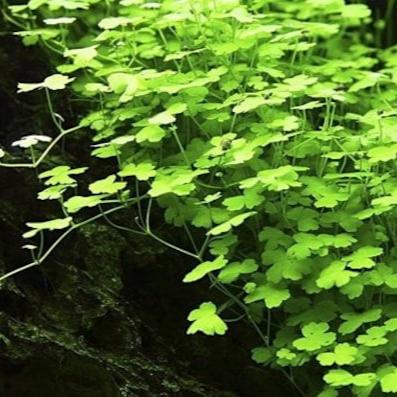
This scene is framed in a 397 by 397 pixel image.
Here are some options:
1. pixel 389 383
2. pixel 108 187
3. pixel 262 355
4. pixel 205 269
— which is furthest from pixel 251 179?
pixel 389 383

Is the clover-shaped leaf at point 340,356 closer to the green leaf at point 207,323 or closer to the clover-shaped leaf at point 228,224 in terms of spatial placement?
the green leaf at point 207,323

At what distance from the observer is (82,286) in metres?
2.21

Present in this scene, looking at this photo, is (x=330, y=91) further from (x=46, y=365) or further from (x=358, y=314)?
(x=46, y=365)

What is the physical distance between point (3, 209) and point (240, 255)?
30.7 inches

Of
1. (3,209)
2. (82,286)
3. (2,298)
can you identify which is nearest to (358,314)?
(82,286)

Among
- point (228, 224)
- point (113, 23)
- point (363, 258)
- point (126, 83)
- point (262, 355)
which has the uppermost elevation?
point (113, 23)

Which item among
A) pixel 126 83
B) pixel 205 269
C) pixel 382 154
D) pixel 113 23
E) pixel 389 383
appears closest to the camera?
pixel 389 383

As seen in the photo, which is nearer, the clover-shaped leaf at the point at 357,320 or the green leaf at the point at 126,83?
the clover-shaped leaf at the point at 357,320

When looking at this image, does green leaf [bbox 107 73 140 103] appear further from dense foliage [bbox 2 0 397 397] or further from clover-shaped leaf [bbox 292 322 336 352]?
clover-shaped leaf [bbox 292 322 336 352]

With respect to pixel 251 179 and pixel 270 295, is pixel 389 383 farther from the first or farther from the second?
pixel 251 179

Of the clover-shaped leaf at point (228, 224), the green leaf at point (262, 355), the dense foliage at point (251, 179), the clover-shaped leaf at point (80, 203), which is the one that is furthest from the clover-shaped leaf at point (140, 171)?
the green leaf at point (262, 355)

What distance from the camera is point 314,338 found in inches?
75.2

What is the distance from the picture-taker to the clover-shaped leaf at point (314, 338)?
6.19 ft

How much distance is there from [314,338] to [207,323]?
0.29 metres
